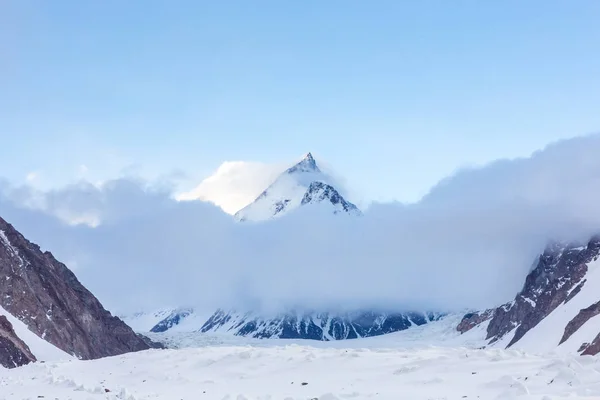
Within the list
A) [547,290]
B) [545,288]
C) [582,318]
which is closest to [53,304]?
[582,318]

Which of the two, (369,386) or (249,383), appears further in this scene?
(249,383)

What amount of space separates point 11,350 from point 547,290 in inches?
4971

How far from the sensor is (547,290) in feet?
529

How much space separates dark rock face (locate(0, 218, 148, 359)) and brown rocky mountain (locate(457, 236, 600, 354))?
83341mm

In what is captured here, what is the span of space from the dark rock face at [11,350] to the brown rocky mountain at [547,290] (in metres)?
90.8

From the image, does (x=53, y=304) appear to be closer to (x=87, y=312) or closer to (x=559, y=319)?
(x=87, y=312)

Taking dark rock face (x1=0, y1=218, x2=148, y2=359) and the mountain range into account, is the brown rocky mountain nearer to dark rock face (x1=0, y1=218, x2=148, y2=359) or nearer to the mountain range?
the mountain range

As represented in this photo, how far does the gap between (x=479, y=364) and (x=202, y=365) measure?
10589 mm

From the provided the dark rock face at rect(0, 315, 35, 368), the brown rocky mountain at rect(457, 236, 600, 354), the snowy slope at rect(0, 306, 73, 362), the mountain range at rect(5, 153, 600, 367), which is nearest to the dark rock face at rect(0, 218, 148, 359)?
the mountain range at rect(5, 153, 600, 367)

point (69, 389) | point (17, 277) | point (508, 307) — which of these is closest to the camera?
point (69, 389)

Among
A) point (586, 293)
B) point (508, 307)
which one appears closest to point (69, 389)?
point (586, 293)

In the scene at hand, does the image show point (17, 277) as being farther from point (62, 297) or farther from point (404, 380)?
point (404, 380)

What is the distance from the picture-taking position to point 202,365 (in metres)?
24.6

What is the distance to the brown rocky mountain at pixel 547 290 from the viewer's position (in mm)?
144625
